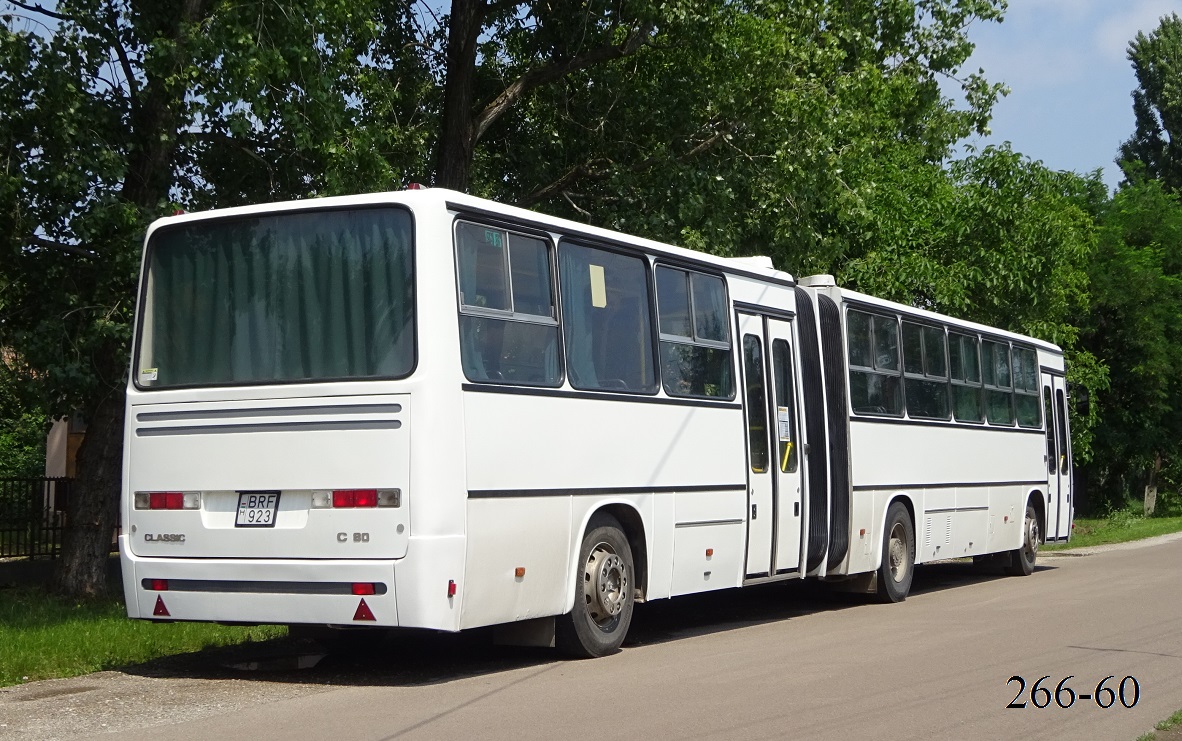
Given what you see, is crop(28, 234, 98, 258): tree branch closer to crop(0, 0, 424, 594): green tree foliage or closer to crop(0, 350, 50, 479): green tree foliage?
crop(0, 0, 424, 594): green tree foliage

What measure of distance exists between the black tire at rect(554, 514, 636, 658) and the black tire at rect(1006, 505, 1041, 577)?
11.0 m

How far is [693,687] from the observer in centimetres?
955

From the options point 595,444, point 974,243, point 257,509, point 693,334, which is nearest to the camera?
point 257,509

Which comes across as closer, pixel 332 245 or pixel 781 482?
pixel 332 245

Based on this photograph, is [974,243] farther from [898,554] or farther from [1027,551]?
[898,554]

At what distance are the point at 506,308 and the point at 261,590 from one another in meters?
2.49

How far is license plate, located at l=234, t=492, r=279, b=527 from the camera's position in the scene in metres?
9.70

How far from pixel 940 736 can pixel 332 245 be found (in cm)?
497

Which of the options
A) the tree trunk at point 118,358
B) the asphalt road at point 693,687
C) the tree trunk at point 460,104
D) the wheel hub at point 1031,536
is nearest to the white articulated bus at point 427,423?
the asphalt road at point 693,687

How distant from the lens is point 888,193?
27.7 meters

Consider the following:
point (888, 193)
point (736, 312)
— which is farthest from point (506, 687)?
point (888, 193)

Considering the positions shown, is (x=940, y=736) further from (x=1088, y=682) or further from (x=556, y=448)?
(x=556, y=448)

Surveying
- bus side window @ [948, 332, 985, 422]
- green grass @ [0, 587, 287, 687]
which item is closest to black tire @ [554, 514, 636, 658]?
green grass @ [0, 587, 287, 687]

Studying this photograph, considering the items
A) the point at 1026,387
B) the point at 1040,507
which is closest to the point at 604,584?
the point at 1026,387
